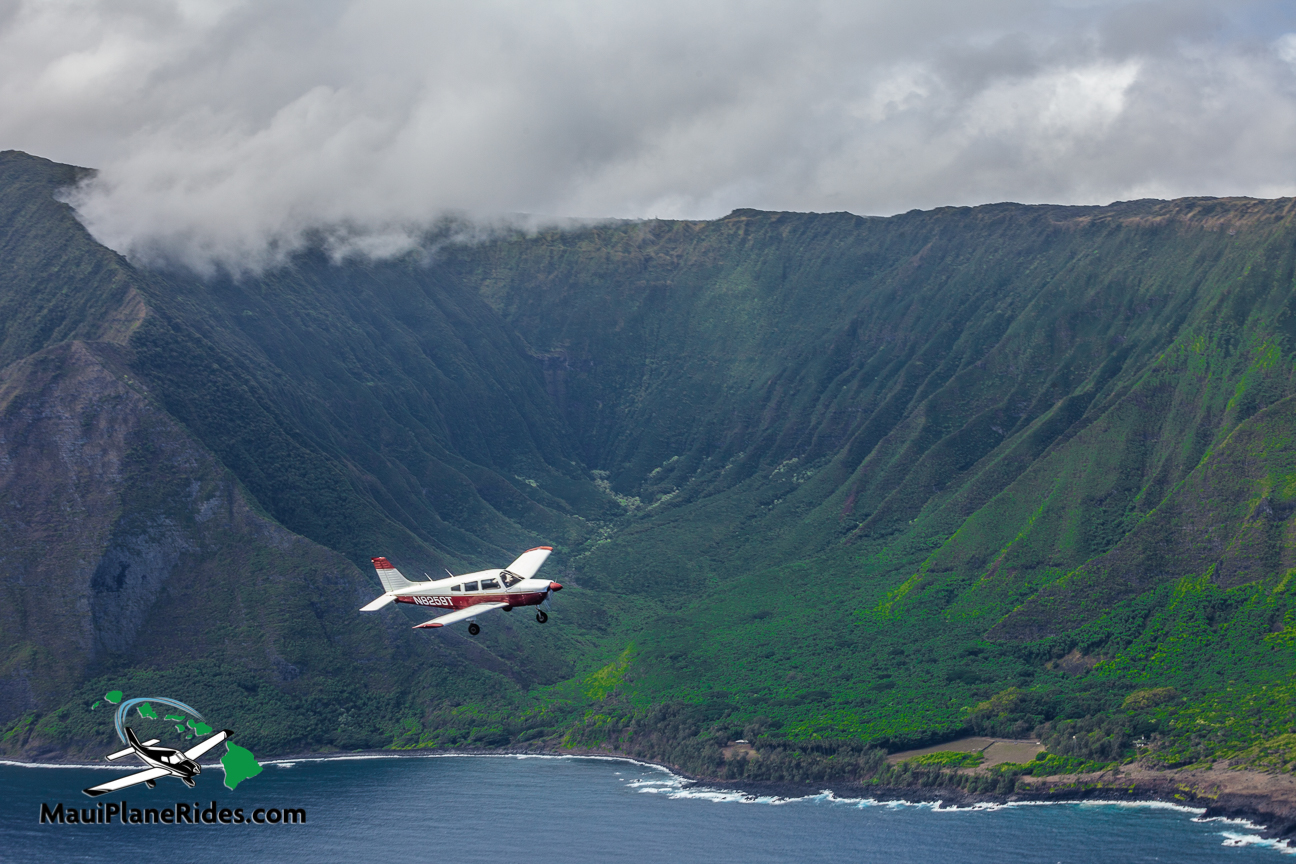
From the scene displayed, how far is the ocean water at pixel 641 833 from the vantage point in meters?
172

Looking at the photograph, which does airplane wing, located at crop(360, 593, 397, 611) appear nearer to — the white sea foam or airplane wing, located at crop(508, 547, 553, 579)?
airplane wing, located at crop(508, 547, 553, 579)

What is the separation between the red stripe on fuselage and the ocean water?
6292 cm

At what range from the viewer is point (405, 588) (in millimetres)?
125312

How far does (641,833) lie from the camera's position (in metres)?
182

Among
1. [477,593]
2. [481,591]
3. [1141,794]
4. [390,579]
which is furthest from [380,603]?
[1141,794]

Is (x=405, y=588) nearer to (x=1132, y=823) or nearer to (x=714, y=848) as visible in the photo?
(x=714, y=848)

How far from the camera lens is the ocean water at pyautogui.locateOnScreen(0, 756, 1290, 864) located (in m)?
172

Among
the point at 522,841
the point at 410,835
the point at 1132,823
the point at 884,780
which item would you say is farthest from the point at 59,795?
the point at 1132,823

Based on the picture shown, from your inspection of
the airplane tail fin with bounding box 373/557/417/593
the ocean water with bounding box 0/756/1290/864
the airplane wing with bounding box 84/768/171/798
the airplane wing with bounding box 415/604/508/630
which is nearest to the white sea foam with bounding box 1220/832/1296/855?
the ocean water with bounding box 0/756/1290/864

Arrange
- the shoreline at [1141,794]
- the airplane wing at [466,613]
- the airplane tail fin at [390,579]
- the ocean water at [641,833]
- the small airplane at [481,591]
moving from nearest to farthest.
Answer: the airplane wing at [466,613], the small airplane at [481,591], the airplane tail fin at [390,579], the ocean water at [641,833], the shoreline at [1141,794]

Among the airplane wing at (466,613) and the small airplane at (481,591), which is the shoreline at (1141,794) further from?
the airplane wing at (466,613)

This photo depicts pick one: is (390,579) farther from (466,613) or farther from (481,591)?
(466,613)

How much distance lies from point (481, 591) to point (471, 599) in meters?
1.79

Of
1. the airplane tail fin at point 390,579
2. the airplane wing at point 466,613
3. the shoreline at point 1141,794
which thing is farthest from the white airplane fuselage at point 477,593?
the shoreline at point 1141,794
